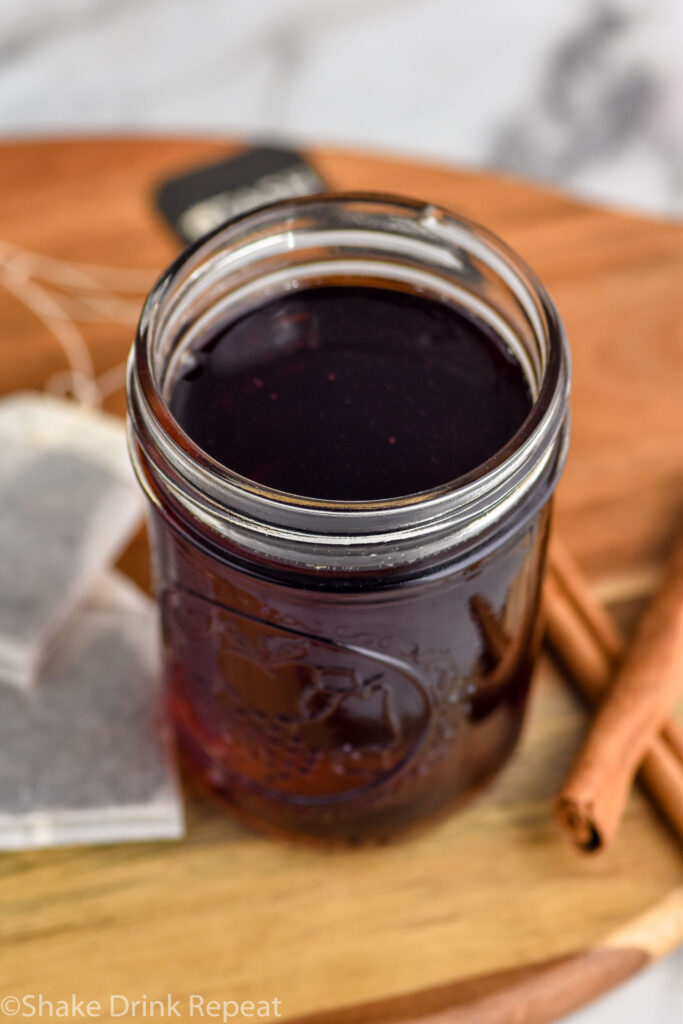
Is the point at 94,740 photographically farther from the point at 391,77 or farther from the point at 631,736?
the point at 391,77

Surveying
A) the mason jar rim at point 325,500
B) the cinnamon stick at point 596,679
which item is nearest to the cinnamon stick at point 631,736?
the cinnamon stick at point 596,679

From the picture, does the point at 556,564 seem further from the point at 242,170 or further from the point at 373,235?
the point at 242,170

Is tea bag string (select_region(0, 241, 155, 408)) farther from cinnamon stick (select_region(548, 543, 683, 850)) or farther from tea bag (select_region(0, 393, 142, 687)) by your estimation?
cinnamon stick (select_region(548, 543, 683, 850))

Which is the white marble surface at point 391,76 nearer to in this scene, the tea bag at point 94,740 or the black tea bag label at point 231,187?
the black tea bag label at point 231,187

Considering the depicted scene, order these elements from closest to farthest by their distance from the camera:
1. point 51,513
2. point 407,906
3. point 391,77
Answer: point 407,906
point 51,513
point 391,77

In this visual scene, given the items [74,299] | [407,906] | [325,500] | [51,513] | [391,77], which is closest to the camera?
[325,500]

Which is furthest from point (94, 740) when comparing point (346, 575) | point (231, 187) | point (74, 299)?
point (231, 187)

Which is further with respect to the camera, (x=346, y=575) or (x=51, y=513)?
(x=51, y=513)
